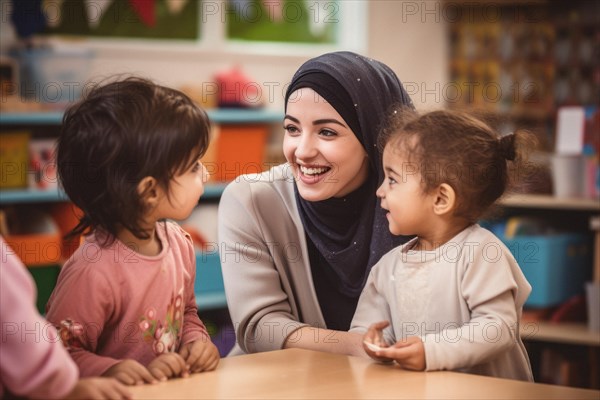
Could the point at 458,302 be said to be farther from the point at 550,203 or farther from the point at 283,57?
the point at 283,57

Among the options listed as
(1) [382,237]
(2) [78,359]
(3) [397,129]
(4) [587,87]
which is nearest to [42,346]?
(2) [78,359]

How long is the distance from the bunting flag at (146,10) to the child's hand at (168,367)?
326cm

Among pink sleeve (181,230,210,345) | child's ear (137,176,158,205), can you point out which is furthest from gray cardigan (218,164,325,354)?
child's ear (137,176,158,205)

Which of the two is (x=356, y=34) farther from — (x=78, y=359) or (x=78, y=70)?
(x=78, y=359)

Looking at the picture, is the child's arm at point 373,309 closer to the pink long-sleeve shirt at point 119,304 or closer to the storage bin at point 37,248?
the pink long-sleeve shirt at point 119,304

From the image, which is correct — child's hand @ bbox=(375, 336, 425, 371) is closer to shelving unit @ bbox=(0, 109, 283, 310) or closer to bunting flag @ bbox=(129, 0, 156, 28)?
shelving unit @ bbox=(0, 109, 283, 310)

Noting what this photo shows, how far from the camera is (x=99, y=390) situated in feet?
3.91

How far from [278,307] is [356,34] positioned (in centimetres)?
343

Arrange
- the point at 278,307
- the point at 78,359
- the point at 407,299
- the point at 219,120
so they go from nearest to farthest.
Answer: the point at 78,359
the point at 407,299
the point at 278,307
the point at 219,120

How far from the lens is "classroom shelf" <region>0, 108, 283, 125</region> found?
12.1 feet

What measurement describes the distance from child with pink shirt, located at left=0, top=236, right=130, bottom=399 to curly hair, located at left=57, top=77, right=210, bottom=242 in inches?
14.1

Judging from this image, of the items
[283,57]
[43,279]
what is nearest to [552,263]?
[283,57]

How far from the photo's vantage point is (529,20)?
4918 millimetres

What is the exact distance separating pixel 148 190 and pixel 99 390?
14.4 inches
